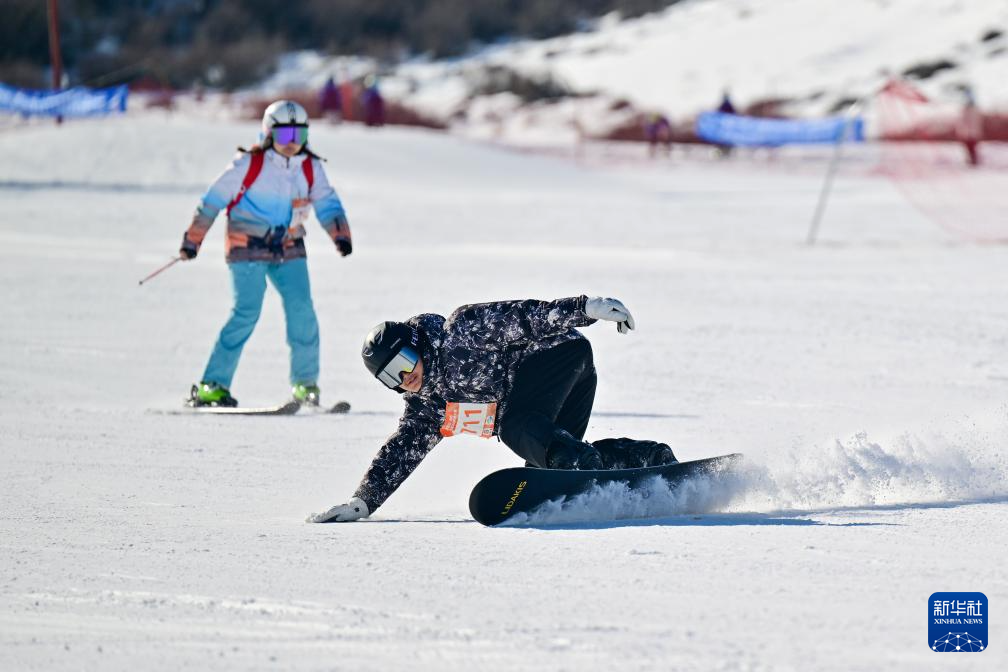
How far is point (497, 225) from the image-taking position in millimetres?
18609

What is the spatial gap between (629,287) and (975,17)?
3400 cm

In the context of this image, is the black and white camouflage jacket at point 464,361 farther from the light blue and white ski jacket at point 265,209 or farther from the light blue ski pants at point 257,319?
the light blue ski pants at point 257,319

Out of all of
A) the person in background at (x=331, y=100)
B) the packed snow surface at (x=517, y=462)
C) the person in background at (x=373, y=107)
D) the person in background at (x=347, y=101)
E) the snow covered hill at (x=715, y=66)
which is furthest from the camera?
the snow covered hill at (x=715, y=66)

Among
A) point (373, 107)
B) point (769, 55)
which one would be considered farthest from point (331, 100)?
point (769, 55)

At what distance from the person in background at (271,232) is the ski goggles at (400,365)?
2.92 m

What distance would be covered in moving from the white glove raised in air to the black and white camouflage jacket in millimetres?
85

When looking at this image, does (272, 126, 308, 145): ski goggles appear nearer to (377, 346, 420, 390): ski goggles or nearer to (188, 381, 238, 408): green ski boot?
(188, 381, 238, 408): green ski boot

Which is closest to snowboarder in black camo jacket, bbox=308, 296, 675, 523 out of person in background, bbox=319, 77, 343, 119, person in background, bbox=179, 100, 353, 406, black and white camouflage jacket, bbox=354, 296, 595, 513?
black and white camouflage jacket, bbox=354, 296, 595, 513

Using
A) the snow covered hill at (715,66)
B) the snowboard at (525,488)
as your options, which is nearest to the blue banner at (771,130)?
the snow covered hill at (715,66)

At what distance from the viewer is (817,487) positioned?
5664 millimetres

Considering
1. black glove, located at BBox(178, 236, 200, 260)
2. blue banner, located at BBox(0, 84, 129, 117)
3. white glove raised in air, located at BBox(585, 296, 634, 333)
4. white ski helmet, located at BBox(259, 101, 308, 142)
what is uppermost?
blue banner, located at BBox(0, 84, 129, 117)

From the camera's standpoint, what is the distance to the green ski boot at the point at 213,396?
8.38 metres

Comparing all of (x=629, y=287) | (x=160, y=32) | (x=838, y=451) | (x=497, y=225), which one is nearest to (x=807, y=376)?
(x=838, y=451)

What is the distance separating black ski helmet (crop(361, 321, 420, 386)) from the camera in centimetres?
517
